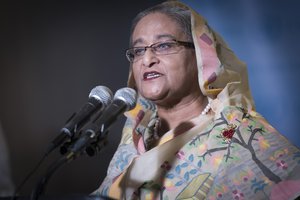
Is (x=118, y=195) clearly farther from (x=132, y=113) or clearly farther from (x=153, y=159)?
(x=132, y=113)

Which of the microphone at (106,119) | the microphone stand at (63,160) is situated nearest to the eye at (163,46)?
the microphone at (106,119)

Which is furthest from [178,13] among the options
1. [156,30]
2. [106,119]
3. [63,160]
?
[63,160]

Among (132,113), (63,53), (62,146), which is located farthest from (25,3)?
(62,146)

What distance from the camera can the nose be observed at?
1287mm

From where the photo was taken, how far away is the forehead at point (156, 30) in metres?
1.31

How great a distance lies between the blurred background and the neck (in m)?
0.36

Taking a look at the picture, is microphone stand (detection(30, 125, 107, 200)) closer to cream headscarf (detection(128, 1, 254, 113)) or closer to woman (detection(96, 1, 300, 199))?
woman (detection(96, 1, 300, 199))

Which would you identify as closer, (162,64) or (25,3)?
(162,64)

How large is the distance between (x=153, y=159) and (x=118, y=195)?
16 centimetres

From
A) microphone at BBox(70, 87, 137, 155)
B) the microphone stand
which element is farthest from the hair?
the microphone stand

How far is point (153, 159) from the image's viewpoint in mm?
1237

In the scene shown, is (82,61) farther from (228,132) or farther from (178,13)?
(228,132)

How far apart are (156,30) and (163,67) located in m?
0.14

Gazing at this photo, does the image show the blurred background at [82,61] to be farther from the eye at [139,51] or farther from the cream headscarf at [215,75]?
the eye at [139,51]
